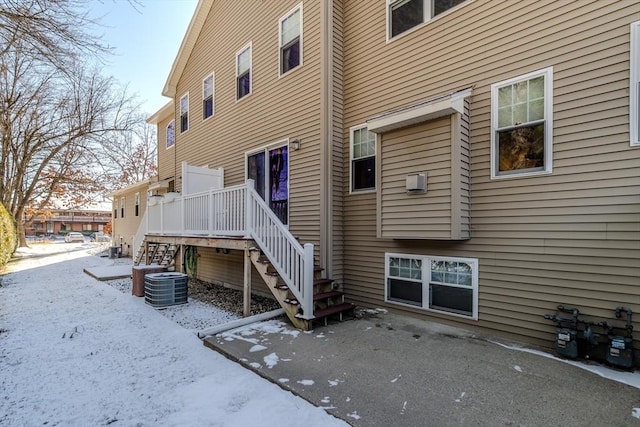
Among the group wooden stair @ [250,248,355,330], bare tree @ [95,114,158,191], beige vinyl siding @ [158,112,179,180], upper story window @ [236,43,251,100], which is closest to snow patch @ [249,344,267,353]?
wooden stair @ [250,248,355,330]

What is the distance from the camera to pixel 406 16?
547 centimetres

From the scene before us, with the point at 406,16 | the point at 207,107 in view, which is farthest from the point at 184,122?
the point at 406,16

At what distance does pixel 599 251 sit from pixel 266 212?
14.9 ft

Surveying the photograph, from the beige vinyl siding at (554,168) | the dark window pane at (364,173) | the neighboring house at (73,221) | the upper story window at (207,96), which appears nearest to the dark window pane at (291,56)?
the beige vinyl siding at (554,168)

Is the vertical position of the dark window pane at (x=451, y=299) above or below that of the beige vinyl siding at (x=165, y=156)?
below

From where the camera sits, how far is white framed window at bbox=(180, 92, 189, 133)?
10.8 m

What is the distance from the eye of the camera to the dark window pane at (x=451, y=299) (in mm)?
4664

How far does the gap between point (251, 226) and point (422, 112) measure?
3.36 meters

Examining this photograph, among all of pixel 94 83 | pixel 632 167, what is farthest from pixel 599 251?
pixel 94 83

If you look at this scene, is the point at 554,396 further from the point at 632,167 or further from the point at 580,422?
the point at 632,167

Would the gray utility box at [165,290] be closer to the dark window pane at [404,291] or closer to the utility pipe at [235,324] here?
the utility pipe at [235,324]

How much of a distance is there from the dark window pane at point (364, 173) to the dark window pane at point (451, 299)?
2098 mm

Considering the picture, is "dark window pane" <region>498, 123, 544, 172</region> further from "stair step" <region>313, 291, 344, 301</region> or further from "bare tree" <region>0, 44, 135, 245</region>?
"bare tree" <region>0, 44, 135, 245</region>

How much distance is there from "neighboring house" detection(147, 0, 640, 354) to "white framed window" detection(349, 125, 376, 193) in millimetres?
28
